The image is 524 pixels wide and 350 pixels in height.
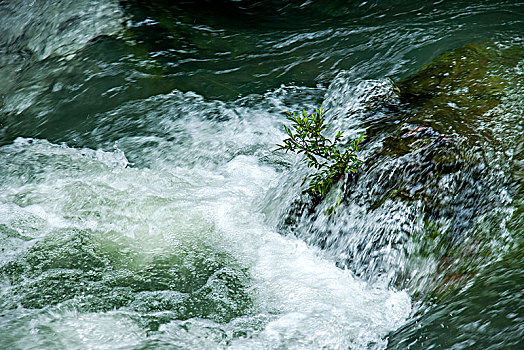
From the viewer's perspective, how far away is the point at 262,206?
4.17 meters

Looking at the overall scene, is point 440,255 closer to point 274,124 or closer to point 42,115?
point 274,124

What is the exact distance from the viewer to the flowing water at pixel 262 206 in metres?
2.86

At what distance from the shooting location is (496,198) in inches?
122

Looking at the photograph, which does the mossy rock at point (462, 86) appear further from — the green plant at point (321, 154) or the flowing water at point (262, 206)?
the green plant at point (321, 154)

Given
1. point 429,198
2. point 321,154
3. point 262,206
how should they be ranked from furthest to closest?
point 262,206 < point 321,154 < point 429,198

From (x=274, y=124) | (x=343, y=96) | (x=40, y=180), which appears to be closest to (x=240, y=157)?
(x=274, y=124)

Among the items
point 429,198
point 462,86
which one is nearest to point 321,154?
point 429,198

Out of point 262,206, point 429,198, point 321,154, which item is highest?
point 321,154

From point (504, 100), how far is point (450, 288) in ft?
5.86

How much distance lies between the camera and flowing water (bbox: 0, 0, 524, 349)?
9.38 ft

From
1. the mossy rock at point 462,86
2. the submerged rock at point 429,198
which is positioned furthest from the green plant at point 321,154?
the mossy rock at point 462,86

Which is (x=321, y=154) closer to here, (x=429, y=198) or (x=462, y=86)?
(x=429, y=198)

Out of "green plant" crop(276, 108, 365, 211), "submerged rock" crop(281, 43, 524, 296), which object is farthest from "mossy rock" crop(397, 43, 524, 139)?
"green plant" crop(276, 108, 365, 211)

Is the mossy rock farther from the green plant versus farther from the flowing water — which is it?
the green plant
